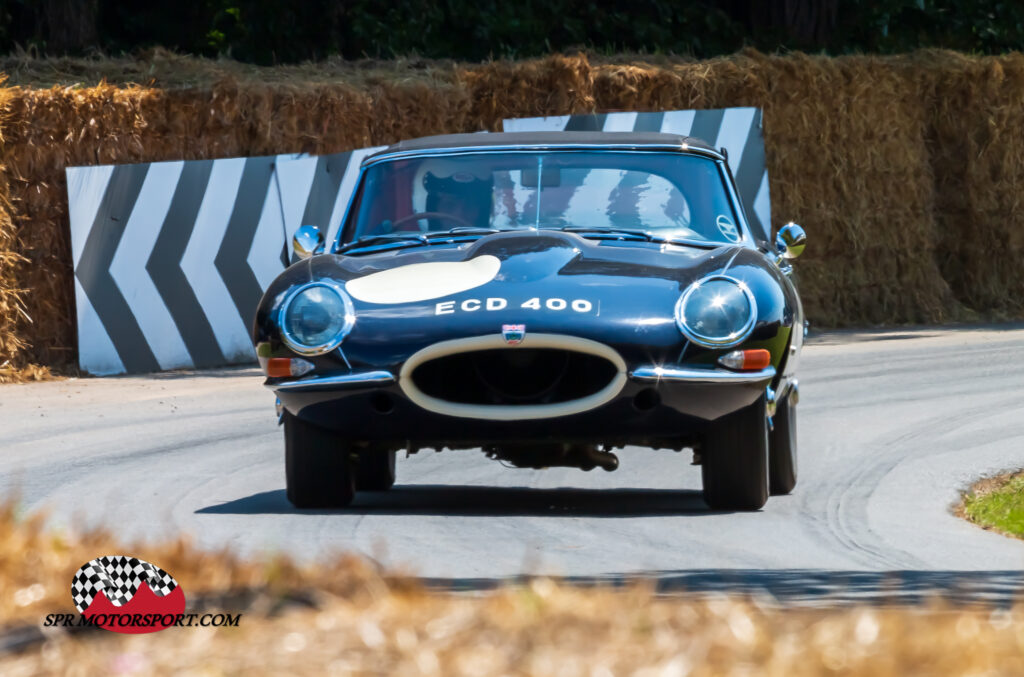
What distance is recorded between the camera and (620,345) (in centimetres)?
610

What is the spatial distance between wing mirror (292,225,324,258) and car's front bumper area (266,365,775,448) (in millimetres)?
1266

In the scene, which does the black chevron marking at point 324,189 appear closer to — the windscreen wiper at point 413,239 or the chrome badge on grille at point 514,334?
the windscreen wiper at point 413,239

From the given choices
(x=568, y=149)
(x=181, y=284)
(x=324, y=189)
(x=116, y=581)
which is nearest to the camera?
(x=116, y=581)

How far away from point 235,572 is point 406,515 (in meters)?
2.25

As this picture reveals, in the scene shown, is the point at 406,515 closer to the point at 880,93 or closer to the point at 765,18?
the point at 880,93

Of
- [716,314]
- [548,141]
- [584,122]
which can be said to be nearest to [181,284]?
[584,122]

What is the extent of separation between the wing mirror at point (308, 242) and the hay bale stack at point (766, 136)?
6.52 meters

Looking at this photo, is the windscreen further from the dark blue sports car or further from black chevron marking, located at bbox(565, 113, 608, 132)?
black chevron marking, located at bbox(565, 113, 608, 132)

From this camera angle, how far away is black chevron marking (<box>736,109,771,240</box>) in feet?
53.5

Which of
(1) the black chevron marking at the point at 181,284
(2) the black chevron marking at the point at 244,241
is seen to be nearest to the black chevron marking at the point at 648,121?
(2) the black chevron marking at the point at 244,241

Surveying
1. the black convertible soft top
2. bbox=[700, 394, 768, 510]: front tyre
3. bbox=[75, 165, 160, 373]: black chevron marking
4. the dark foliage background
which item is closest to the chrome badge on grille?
bbox=[700, 394, 768, 510]: front tyre

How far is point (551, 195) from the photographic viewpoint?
7.32m

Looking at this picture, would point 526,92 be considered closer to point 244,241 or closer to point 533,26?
point 244,241

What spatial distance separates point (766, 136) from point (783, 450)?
10065mm
